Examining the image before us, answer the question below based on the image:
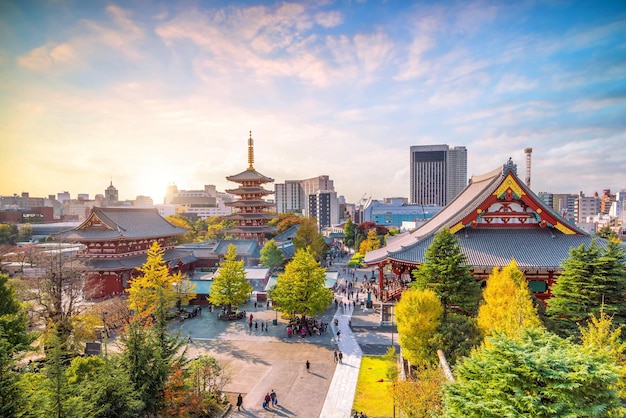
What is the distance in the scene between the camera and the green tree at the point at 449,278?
75.7 ft

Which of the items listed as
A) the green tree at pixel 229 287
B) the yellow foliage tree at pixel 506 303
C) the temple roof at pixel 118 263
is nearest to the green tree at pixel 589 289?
the yellow foliage tree at pixel 506 303

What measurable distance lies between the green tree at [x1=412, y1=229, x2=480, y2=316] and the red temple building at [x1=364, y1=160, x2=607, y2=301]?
8.79ft

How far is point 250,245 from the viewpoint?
195 feet

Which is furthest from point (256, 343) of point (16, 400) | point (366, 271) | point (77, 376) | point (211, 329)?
point (366, 271)

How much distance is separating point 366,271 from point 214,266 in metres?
25.3

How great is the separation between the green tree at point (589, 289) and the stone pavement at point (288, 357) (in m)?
12.1

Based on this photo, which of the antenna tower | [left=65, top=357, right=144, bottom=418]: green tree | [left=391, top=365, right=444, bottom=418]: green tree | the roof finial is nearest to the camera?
[left=65, top=357, right=144, bottom=418]: green tree

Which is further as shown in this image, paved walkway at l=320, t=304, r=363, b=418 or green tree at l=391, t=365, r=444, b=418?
paved walkway at l=320, t=304, r=363, b=418

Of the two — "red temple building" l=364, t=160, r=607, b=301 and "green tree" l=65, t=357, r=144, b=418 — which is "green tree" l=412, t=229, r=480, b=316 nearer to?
"red temple building" l=364, t=160, r=607, b=301

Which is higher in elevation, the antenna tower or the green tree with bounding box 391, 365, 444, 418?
the antenna tower

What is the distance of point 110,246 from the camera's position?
44.2 meters

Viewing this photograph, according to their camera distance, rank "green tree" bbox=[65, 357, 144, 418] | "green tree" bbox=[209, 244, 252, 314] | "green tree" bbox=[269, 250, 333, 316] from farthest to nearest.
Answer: "green tree" bbox=[209, 244, 252, 314]
"green tree" bbox=[269, 250, 333, 316]
"green tree" bbox=[65, 357, 144, 418]

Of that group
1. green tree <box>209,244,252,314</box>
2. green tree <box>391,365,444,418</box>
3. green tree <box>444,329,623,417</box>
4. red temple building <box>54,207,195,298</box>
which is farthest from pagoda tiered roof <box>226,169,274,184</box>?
green tree <box>444,329,623,417</box>

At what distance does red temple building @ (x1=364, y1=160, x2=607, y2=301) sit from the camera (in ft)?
87.1
